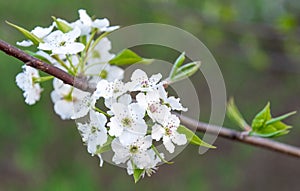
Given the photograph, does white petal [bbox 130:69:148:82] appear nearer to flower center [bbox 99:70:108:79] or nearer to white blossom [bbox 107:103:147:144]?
white blossom [bbox 107:103:147:144]

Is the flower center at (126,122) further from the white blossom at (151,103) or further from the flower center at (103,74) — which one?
the flower center at (103,74)

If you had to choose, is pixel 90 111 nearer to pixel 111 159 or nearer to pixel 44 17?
pixel 111 159

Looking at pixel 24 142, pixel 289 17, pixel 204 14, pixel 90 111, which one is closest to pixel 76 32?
pixel 90 111

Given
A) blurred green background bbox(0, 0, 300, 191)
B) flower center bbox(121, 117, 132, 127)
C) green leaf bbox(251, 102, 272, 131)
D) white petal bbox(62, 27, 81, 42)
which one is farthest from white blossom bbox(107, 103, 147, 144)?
blurred green background bbox(0, 0, 300, 191)

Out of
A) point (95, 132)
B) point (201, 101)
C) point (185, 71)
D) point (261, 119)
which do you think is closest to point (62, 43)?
point (95, 132)

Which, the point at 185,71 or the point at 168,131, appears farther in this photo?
the point at 185,71

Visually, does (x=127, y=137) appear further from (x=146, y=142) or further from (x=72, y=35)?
(x=72, y=35)
